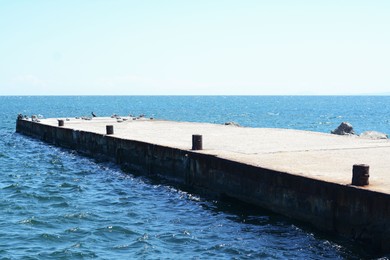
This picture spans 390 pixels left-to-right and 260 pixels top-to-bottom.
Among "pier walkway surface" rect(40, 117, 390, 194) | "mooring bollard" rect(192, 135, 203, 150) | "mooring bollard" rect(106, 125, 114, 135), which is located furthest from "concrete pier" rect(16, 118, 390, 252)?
"mooring bollard" rect(106, 125, 114, 135)

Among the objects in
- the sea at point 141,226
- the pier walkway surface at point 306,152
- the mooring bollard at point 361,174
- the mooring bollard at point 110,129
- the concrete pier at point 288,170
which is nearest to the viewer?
the concrete pier at point 288,170

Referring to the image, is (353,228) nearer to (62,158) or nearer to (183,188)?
(183,188)

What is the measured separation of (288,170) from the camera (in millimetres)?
12523

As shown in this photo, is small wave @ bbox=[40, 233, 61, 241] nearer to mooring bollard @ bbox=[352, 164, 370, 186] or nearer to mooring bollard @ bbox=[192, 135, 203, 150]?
mooring bollard @ bbox=[192, 135, 203, 150]

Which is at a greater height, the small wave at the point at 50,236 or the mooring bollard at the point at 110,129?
the mooring bollard at the point at 110,129

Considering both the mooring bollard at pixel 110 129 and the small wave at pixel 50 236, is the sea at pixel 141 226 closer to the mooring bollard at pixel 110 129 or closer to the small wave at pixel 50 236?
the small wave at pixel 50 236

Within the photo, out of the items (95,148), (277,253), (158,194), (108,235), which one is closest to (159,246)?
(108,235)

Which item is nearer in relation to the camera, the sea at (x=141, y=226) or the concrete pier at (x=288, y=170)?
the concrete pier at (x=288, y=170)

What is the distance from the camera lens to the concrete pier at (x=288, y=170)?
33.3 feet

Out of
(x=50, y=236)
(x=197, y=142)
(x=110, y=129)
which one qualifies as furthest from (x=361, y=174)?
(x=110, y=129)

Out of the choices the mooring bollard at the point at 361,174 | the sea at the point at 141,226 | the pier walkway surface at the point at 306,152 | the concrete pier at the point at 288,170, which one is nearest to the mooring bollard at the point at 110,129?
the concrete pier at the point at 288,170

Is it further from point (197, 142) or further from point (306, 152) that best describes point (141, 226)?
point (306, 152)

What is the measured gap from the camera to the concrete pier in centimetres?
1016

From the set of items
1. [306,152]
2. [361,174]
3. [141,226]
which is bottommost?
[141,226]
